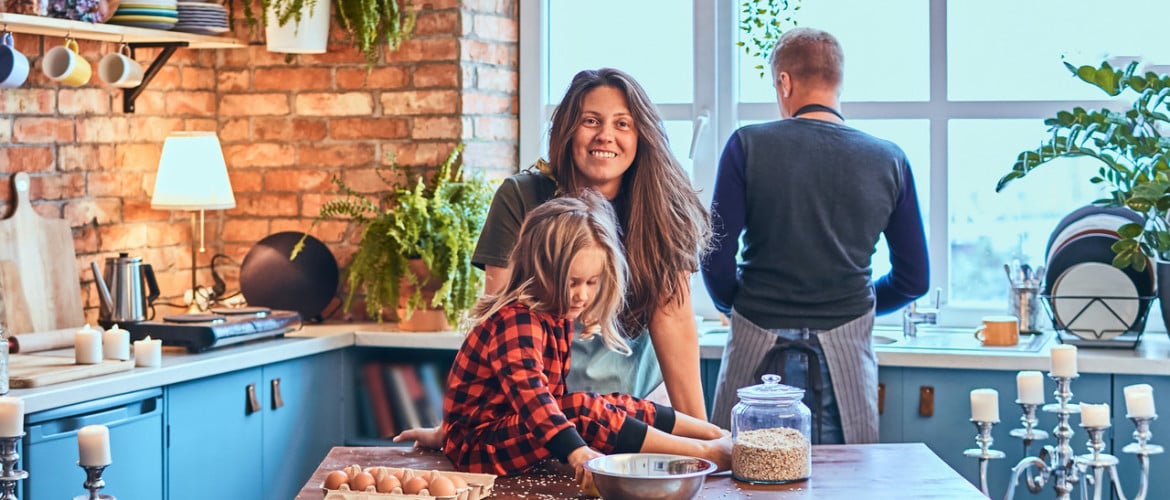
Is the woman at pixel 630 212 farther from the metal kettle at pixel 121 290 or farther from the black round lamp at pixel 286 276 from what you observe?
the black round lamp at pixel 286 276

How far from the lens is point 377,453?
88.5 inches

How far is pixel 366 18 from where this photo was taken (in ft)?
13.0

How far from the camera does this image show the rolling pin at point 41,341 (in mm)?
3223

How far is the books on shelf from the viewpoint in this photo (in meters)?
3.88

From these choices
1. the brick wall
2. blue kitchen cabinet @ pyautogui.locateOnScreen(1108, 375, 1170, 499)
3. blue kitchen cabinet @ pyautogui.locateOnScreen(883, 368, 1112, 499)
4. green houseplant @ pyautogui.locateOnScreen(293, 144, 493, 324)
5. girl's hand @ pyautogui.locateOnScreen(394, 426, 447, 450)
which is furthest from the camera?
the brick wall

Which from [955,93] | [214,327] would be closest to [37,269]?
[214,327]

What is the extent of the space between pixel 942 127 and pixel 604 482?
260 centimetres

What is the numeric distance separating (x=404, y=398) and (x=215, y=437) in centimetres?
66

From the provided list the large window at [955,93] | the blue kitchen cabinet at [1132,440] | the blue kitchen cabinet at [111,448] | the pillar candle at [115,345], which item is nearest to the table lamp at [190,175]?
the pillar candle at [115,345]

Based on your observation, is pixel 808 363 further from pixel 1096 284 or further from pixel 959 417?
pixel 1096 284

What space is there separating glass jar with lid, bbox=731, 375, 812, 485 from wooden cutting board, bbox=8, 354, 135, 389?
158cm

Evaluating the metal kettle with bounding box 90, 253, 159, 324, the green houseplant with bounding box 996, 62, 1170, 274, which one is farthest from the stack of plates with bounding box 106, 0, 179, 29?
the green houseplant with bounding box 996, 62, 1170, 274

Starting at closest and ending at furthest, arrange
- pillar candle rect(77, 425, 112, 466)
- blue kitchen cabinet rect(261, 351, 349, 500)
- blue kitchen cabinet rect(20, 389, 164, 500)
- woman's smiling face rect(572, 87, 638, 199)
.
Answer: pillar candle rect(77, 425, 112, 466) < woman's smiling face rect(572, 87, 638, 199) < blue kitchen cabinet rect(20, 389, 164, 500) < blue kitchen cabinet rect(261, 351, 349, 500)

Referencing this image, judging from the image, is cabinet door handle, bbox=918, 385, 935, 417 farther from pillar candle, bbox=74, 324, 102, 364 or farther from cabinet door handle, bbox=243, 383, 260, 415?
pillar candle, bbox=74, 324, 102, 364
